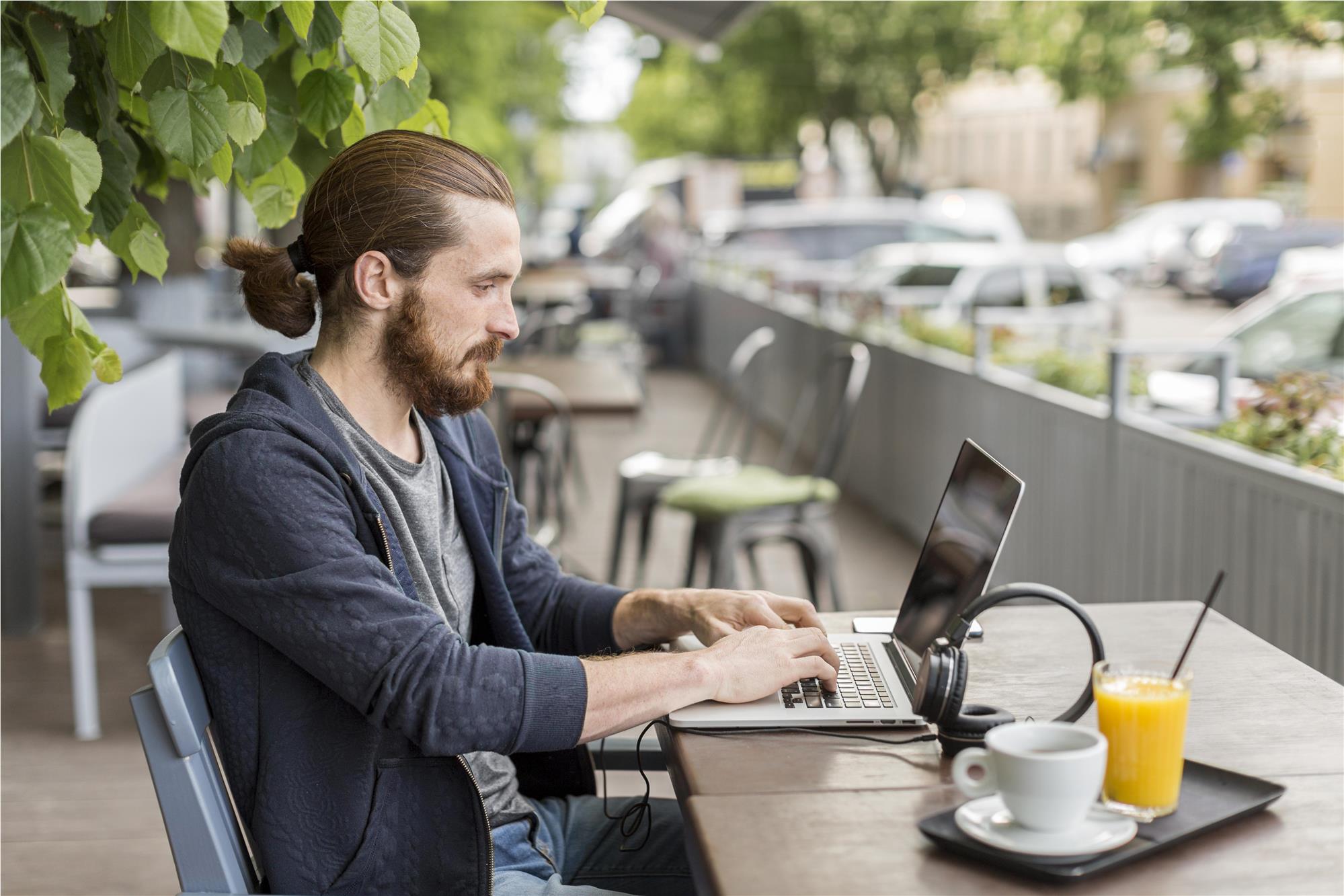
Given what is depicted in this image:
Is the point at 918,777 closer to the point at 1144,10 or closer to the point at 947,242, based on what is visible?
the point at 1144,10

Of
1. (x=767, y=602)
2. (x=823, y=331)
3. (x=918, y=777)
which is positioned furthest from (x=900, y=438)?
(x=918, y=777)

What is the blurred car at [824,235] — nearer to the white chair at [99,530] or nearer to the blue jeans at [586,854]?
the white chair at [99,530]

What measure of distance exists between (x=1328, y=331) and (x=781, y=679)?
517 cm

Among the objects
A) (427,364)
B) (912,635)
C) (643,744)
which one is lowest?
(643,744)

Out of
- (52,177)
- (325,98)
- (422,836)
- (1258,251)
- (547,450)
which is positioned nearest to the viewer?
(52,177)

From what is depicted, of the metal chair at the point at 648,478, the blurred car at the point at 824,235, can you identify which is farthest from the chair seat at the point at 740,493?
the blurred car at the point at 824,235

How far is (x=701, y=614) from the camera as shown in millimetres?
2277

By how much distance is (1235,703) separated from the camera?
6.52ft

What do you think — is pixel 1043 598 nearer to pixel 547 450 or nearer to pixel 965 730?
pixel 965 730

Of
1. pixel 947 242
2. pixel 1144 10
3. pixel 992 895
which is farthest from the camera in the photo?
pixel 947 242

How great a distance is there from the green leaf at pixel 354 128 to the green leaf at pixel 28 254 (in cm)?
85

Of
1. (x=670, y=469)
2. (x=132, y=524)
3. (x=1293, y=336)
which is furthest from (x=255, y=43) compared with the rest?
(x=1293, y=336)

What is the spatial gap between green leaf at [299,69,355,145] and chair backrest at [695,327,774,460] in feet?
12.3

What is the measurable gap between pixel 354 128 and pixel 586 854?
119 centimetres
